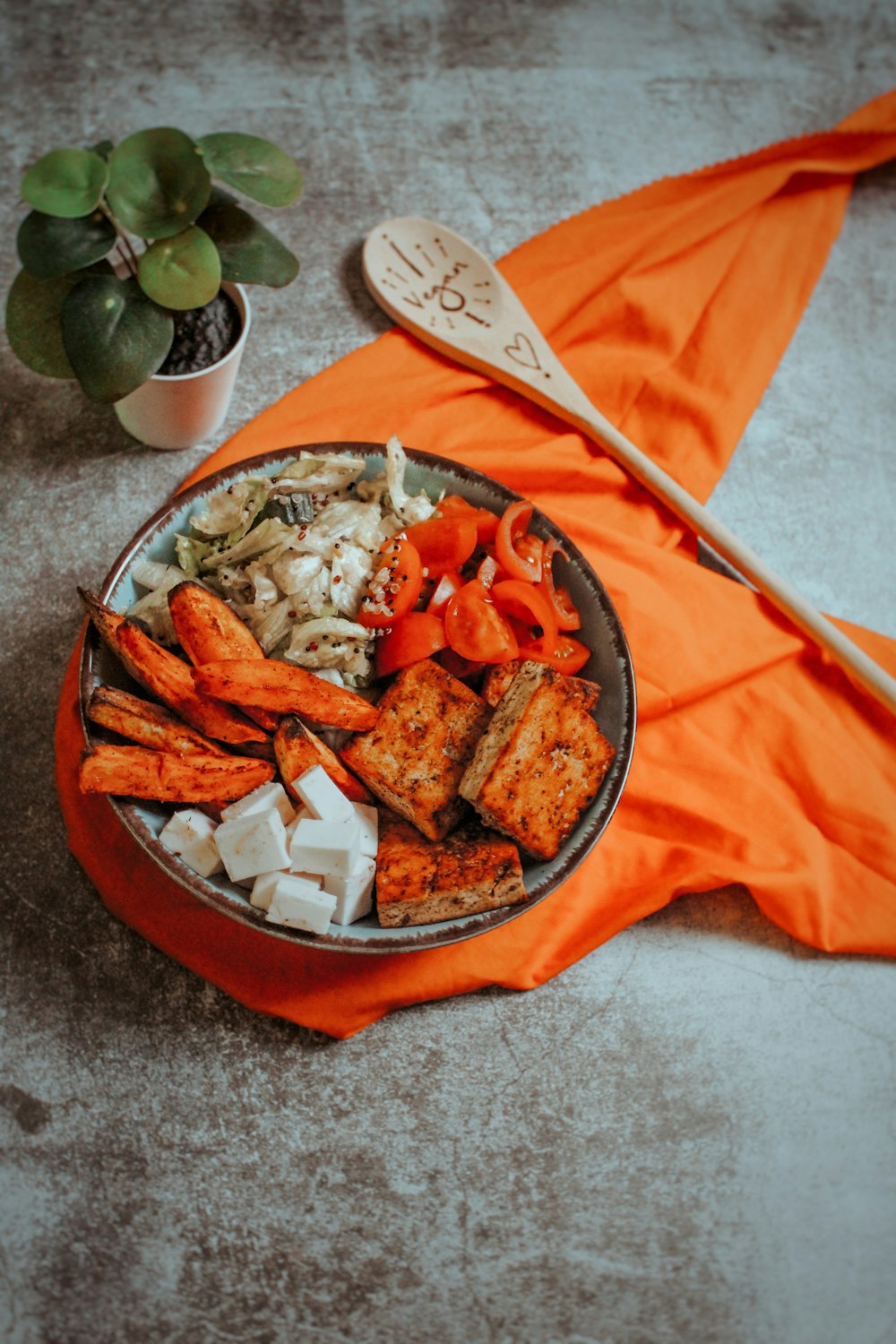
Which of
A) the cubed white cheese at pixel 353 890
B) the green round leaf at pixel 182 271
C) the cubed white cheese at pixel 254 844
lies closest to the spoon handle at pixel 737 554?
the green round leaf at pixel 182 271

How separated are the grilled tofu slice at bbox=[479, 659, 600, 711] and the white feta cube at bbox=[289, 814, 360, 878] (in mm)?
427

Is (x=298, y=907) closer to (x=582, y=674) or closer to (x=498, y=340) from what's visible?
(x=582, y=674)

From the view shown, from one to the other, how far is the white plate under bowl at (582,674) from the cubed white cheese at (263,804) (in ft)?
0.45

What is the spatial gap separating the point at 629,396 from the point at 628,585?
24.8 inches

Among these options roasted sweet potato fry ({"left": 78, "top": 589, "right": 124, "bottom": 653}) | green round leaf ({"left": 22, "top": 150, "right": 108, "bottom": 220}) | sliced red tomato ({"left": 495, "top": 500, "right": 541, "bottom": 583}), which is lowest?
roasted sweet potato fry ({"left": 78, "top": 589, "right": 124, "bottom": 653})

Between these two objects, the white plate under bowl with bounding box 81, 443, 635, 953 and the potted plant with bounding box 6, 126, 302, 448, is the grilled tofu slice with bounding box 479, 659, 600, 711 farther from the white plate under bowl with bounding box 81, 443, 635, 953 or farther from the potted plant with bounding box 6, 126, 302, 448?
the potted plant with bounding box 6, 126, 302, 448

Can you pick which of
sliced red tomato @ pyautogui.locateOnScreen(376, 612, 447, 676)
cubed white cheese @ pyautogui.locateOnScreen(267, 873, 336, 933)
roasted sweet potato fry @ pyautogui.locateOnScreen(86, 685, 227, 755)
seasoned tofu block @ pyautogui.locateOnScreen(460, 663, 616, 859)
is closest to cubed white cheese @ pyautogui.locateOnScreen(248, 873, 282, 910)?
cubed white cheese @ pyautogui.locateOnScreen(267, 873, 336, 933)

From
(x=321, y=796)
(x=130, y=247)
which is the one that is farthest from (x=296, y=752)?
(x=130, y=247)

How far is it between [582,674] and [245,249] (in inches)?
46.8

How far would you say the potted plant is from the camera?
2.02 metres

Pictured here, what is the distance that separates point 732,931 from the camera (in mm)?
2434

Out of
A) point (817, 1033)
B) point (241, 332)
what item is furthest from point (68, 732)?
point (817, 1033)

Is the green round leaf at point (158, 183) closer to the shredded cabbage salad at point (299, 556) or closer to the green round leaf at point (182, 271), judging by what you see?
the green round leaf at point (182, 271)

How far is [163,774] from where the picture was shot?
1918 millimetres
